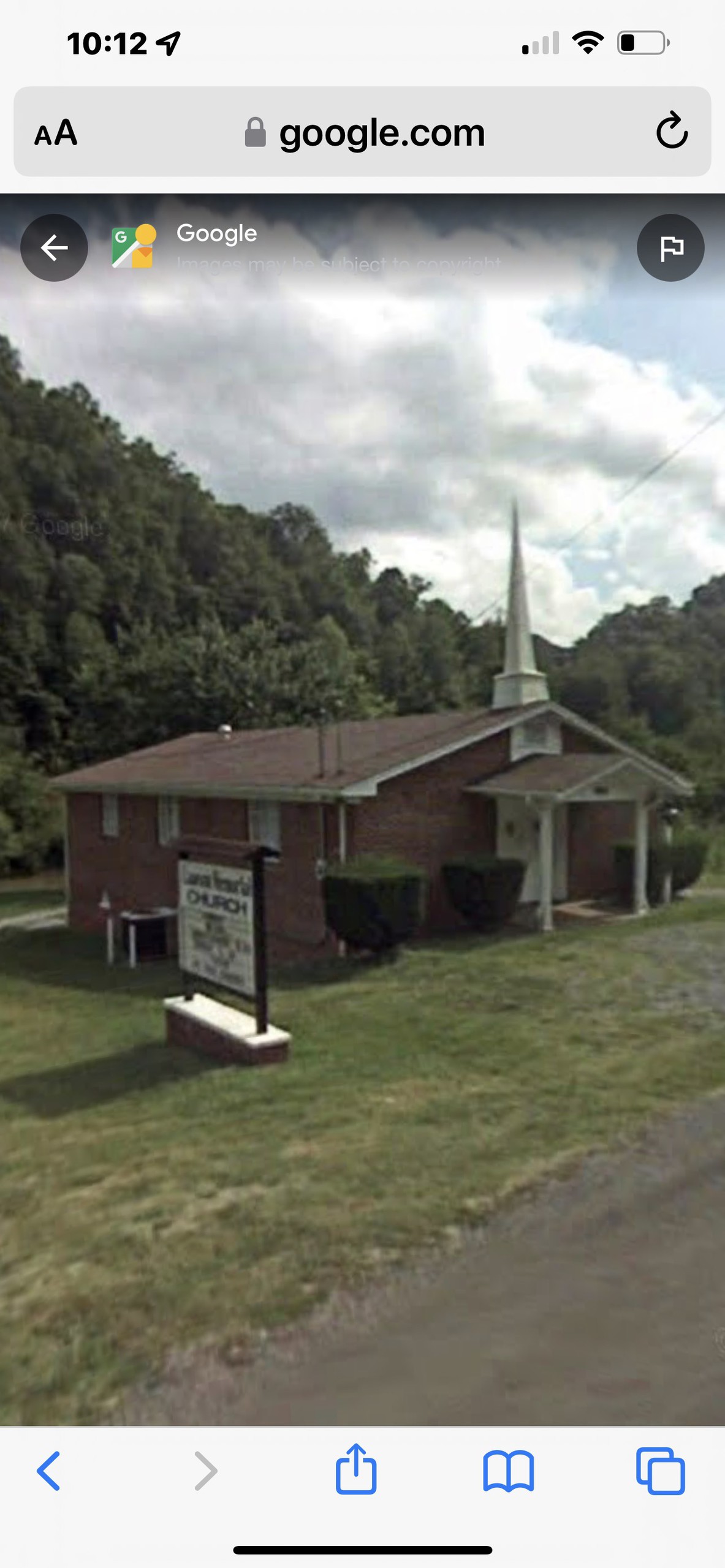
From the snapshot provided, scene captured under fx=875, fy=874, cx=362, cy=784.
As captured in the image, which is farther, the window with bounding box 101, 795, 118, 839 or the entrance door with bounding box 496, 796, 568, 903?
the window with bounding box 101, 795, 118, 839

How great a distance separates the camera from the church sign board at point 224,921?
659 cm

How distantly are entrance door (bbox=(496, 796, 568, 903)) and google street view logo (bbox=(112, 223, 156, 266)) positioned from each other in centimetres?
1178

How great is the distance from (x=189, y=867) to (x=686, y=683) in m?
47.1

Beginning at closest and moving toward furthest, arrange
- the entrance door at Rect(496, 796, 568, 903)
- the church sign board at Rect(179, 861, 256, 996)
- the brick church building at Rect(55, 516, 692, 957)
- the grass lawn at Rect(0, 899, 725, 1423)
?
the grass lawn at Rect(0, 899, 725, 1423) → the church sign board at Rect(179, 861, 256, 996) → the brick church building at Rect(55, 516, 692, 957) → the entrance door at Rect(496, 796, 568, 903)

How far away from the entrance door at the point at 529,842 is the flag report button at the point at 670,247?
451 inches

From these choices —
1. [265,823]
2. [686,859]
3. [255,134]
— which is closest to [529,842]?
[686,859]

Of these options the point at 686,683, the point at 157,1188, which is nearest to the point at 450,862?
the point at 157,1188

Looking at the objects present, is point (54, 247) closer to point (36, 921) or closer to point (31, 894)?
point (36, 921)

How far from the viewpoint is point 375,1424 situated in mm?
2340

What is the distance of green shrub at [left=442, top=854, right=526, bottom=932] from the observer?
12.6 m
